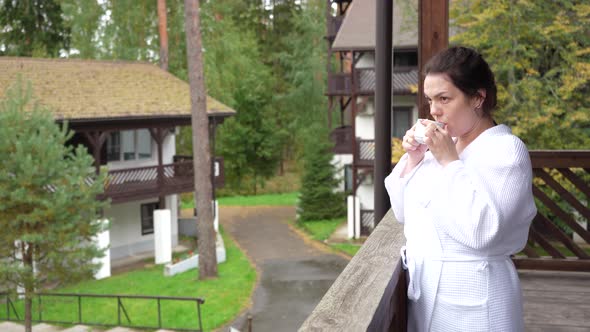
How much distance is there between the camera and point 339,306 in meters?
1.84

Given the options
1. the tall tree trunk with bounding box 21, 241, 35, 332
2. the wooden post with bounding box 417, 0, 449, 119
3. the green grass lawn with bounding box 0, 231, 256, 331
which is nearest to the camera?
the wooden post with bounding box 417, 0, 449, 119

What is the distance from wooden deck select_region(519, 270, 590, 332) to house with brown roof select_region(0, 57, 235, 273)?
15525mm

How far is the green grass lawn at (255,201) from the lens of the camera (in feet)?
104

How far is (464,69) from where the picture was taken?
2020mm

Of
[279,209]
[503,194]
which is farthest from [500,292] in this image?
[279,209]

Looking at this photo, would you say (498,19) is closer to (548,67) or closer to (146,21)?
(548,67)

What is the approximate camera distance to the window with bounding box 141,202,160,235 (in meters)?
22.2

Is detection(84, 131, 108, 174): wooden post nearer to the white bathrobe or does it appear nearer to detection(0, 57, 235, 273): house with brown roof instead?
detection(0, 57, 235, 273): house with brown roof

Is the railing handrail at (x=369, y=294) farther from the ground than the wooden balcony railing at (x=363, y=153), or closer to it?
farther from the ground

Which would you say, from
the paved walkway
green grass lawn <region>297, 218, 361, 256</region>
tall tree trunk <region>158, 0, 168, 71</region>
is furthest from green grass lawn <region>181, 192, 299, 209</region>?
tall tree trunk <region>158, 0, 168, 71</region>

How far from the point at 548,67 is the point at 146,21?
1954cm

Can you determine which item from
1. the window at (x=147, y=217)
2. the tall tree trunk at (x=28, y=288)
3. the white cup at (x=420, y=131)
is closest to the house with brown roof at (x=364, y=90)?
the window at (x=147, y=217)

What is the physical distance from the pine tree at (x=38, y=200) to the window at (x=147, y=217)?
7.57 m

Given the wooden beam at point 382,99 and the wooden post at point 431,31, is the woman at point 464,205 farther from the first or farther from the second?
the wooden beam at point 382,99
